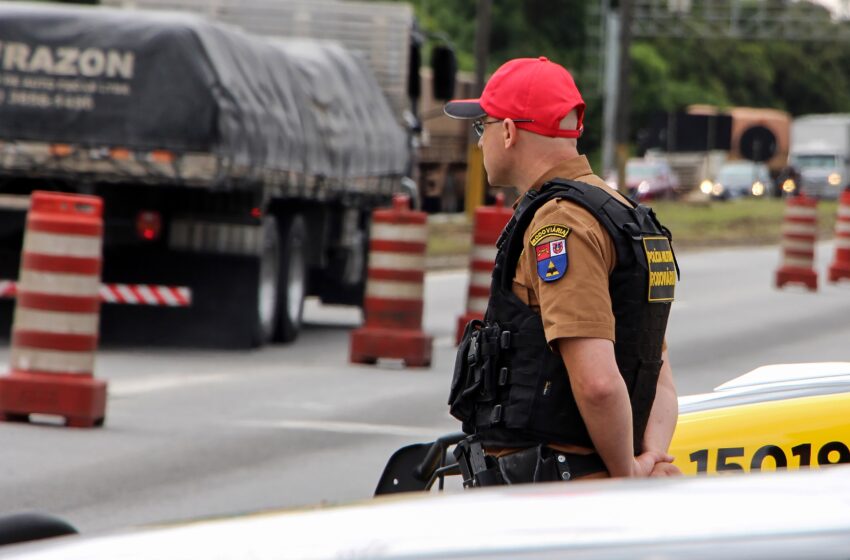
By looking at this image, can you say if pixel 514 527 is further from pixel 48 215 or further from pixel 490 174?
pixel 48 215

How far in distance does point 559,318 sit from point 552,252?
0.46ft

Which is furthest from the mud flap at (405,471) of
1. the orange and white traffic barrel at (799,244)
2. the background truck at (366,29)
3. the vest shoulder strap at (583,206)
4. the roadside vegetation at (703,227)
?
the roadside vegetation at (703,227)

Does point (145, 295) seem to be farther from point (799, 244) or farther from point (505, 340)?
point (799, 244)

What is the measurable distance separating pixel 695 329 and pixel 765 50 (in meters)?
90.1

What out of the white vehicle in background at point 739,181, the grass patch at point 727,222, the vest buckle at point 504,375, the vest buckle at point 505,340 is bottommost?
the white vehicle in background at point 739,181

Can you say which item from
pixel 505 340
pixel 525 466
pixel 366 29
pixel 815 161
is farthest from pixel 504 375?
pixel 815 161

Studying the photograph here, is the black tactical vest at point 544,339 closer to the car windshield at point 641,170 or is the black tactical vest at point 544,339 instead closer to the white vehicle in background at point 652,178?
the white vehicle in background at point 652,178

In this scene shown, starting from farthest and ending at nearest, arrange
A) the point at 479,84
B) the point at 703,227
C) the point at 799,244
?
the point at 703,227
the point at 479,84
the point at 799,244

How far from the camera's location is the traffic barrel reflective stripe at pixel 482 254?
Answer: 15516 millimetres

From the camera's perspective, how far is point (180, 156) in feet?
46.0

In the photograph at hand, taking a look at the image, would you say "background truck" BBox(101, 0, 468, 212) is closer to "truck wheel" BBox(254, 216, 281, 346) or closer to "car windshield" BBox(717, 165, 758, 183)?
"truck wheel" BBox(254, 216, 281, 346)

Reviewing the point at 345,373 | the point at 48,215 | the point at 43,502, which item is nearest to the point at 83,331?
the point at 48,215

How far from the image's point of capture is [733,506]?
96.8 inches

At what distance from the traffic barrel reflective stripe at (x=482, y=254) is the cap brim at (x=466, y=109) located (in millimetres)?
11064
